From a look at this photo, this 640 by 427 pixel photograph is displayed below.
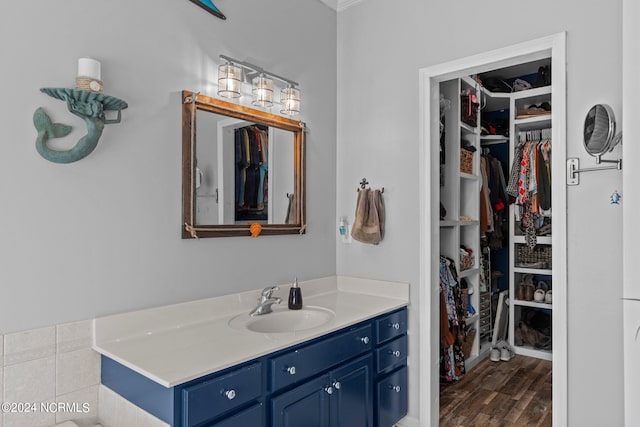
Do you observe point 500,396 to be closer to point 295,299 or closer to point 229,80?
point 295,299

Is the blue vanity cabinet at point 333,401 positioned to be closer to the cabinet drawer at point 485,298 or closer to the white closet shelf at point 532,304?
the cabinet drawer at point 485,298

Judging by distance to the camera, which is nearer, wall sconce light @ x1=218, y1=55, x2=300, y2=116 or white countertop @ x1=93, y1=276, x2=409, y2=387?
white countertop @ x1=93, y1=276, x2=409, y2=387

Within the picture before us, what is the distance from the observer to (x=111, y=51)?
1.75 meters

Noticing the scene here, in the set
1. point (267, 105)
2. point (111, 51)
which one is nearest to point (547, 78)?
point (267, 105)

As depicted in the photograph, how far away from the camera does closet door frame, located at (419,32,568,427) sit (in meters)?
1.96

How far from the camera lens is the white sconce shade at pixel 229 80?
2.11 meters

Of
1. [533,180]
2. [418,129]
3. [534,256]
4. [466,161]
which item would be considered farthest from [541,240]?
[418,129]

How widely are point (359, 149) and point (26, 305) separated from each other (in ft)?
6.40

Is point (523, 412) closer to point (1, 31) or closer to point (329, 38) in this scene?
point (329, 38)

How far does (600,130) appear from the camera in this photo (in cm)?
174

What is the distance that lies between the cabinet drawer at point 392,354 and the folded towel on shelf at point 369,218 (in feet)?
2.00

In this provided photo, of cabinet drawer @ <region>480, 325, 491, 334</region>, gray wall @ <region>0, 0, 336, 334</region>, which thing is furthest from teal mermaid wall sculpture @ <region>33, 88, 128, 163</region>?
cabinet drawer @ <region>480, 325, 491, 334</region>

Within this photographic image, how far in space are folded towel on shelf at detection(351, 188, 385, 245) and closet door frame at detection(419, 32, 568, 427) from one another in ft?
0.86

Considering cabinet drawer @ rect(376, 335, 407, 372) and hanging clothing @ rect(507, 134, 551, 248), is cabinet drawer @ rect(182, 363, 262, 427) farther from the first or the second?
hanging clothing @ rect(507, 134, 551, 248)
